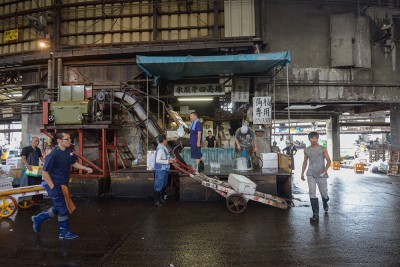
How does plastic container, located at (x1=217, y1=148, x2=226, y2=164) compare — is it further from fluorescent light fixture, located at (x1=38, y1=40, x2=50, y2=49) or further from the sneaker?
fluorescent light fixture, located at (x1=38, y1=40, x2=50, y2=49)

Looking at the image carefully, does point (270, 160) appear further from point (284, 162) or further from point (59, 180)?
point (59, 180)

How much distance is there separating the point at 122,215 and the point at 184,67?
612 centimetres

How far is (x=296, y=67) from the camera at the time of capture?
41.8ft

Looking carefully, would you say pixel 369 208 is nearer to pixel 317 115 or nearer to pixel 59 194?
pixel 59 194

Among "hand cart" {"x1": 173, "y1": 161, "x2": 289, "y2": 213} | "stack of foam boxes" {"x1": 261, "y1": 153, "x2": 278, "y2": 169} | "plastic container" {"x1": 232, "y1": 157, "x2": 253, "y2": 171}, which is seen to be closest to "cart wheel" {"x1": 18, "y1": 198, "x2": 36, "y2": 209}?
"hand cart" {"x1": 173, "y1": 161, "x2": 289, "y2": 213}

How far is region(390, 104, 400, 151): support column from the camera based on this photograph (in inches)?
544

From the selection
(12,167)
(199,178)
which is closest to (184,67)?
(199,178)

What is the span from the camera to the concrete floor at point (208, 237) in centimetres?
398

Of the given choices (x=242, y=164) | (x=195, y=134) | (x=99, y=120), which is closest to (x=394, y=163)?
(x=242, y=164)

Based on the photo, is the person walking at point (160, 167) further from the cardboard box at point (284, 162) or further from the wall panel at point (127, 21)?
the wall panel at point (127, 21)

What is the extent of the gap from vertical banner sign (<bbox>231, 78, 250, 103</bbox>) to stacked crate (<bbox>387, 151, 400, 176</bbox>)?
9630 mm

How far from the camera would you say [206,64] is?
9.83 m

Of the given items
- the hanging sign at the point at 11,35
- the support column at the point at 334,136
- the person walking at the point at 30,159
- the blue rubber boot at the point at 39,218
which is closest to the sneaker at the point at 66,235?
the blue rubber boot at the point at 39,218

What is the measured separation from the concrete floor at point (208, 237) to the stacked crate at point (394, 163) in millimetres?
8559
